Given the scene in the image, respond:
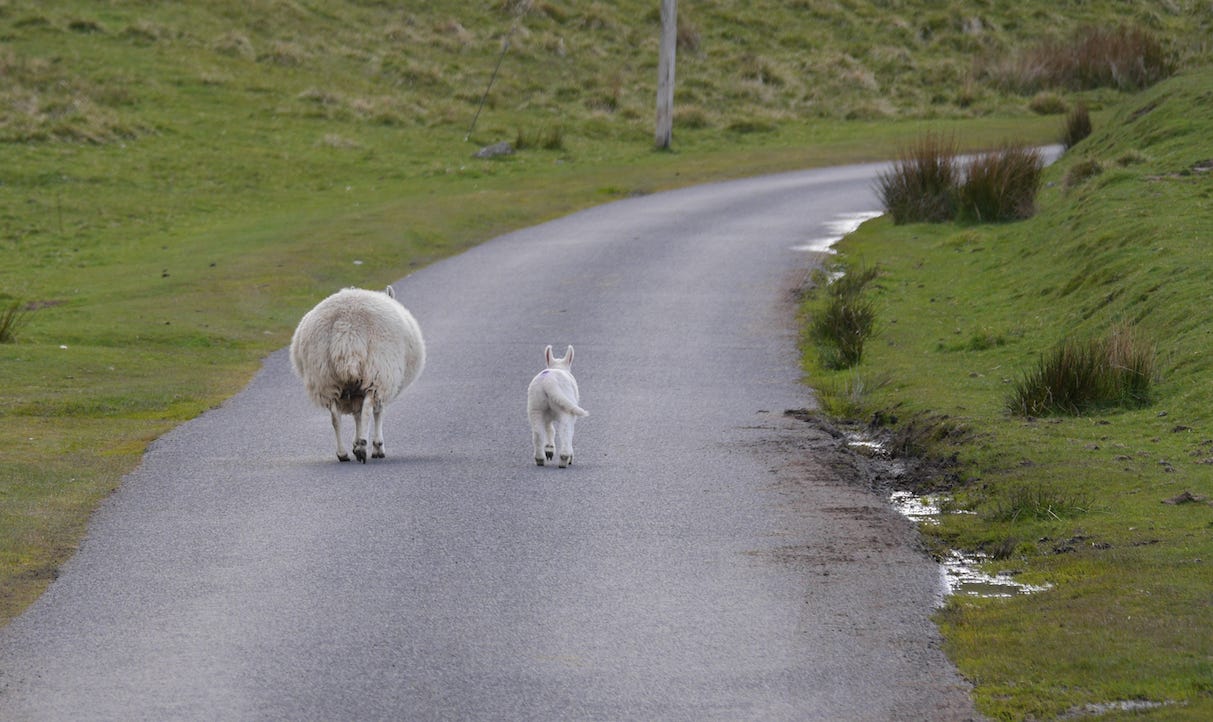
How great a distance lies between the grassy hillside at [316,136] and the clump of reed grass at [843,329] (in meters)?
6.66

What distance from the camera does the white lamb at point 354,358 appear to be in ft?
39.7

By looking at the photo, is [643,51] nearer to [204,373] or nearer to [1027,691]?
[204,373]

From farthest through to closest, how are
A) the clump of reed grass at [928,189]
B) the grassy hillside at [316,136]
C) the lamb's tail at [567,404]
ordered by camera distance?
the clump of reed grass at [928,189], the grassy hillside at [316,136], the lamb's tail at [567,404]

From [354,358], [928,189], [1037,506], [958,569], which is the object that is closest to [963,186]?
[928,189]

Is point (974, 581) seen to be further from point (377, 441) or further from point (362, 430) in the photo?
point (377, 441)

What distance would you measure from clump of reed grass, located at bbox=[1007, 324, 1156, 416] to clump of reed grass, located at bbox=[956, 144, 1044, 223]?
1138 centimetres

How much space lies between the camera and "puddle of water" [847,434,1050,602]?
8453mm

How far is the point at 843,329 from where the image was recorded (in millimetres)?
17203

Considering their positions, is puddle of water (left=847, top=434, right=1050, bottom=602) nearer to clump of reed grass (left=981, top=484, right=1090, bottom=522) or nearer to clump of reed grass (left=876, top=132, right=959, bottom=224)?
clump of reed grass (left=981, top=484, right=1090, bottom=522)

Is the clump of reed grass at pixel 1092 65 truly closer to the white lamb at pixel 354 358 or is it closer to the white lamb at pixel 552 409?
the white lamb at pixel 552 409

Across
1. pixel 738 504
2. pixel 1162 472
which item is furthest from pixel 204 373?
pixel 1162 472

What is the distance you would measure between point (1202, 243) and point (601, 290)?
329 inches

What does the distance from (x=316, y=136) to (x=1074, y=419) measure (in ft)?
90.3

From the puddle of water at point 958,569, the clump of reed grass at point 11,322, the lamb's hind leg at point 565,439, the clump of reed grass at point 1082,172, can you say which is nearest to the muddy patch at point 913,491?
the puddle of water at point 958,569
